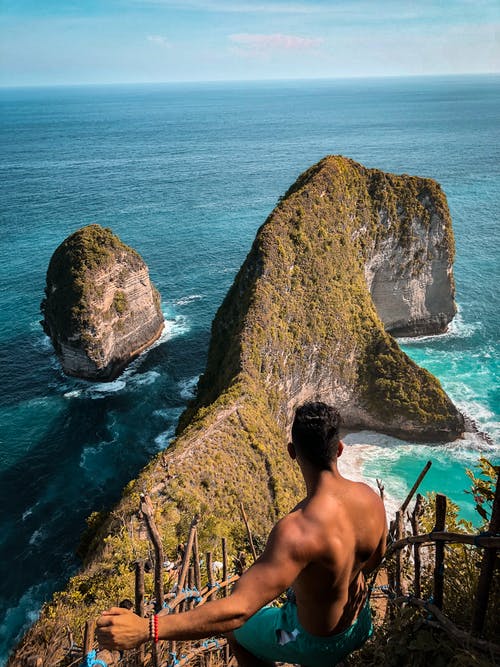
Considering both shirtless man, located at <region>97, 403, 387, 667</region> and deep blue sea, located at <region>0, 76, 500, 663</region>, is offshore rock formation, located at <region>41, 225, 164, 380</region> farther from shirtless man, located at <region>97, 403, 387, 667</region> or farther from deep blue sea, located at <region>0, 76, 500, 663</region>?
shirtless man, located at <region>97, 403, 387, 667</region>

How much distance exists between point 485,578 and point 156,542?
4.35 meters

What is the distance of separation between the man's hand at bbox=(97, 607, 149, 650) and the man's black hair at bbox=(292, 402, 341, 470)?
2.25 m

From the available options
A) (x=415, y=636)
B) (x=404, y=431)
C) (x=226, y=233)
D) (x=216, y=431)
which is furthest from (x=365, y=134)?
(x=415, y=636)

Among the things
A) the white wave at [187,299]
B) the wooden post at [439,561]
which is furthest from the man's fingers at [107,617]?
the white wave at [187,299]

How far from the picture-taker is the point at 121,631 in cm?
473

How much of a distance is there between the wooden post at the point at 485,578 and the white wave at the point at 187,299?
62.5 meters

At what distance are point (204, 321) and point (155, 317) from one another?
242 inches

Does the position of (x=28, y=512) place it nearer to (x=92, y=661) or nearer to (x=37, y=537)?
(x=37, y=537)

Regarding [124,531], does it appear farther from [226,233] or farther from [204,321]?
[226,233]

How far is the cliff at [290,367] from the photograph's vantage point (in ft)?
75.2

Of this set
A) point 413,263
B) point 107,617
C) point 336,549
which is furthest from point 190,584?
point 413,263

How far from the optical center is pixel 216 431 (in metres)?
29.5

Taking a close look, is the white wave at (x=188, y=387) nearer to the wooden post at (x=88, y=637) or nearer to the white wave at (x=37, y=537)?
the white wave at (x=37, y=537)

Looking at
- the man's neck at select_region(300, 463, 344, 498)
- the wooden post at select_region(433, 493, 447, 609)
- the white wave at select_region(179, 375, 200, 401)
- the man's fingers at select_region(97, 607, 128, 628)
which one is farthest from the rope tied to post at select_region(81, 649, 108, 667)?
the white wave at select_region(179, 375, 200, 401)
